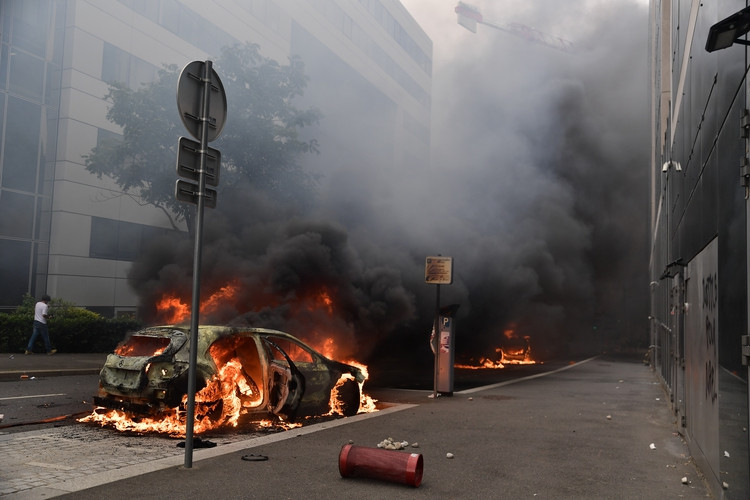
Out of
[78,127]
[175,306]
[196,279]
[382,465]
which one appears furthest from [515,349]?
[196,279]

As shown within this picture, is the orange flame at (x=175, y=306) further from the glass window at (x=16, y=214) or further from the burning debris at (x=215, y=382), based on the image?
the glass window at (x=16, y=214)

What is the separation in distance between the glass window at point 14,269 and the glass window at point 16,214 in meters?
0.41

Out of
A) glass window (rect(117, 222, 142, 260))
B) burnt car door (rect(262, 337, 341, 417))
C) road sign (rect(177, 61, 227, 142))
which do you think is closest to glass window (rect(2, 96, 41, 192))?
glass window (rect(117, 222, 142, 260))

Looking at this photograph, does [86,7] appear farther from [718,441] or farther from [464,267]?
[718,441]

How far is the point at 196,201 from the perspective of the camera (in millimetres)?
5996

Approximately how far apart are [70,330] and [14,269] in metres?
7.03

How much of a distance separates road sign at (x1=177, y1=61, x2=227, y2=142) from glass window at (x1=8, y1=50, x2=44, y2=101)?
2074cm

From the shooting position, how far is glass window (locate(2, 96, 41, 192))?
2298 cm

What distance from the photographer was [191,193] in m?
5.94

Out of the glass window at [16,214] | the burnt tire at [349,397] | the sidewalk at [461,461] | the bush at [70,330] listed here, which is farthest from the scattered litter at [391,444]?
the glass window at [16,214]

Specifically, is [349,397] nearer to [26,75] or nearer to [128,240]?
[128,240]

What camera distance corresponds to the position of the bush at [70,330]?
55.3ft

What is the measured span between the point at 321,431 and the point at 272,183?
16114mm

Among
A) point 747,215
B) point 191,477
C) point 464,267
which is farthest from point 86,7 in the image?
point 747,215
